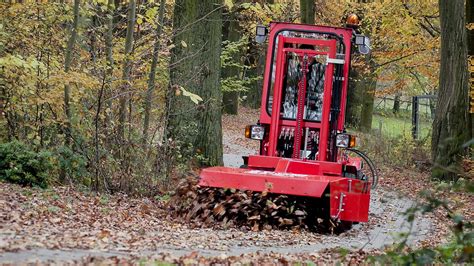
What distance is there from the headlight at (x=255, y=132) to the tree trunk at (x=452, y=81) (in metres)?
7.19

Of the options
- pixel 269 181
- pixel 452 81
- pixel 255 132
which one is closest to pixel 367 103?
pixel 452 81

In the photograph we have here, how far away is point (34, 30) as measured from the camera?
14188 mm

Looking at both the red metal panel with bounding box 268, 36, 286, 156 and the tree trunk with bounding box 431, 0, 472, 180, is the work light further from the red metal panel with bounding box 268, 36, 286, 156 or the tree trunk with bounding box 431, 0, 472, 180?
the tree trunk with bounding box 431, 0, 472, 180

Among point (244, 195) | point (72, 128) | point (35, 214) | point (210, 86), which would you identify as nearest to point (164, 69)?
point (210, 86)

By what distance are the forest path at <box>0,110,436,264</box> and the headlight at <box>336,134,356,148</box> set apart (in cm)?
130

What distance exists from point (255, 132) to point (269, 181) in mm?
2395

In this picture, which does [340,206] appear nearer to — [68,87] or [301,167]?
[301,167]

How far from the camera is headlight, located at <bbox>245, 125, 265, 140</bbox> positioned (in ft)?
44.5

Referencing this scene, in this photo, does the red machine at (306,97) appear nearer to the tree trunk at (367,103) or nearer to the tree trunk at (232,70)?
the tree trunk at (367,103)

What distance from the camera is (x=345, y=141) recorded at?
43.1 feet

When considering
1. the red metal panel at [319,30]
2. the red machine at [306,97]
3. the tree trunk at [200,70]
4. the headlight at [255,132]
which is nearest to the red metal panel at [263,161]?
the red machine at [306,97]

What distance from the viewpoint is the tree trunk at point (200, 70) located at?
15648 millimetres

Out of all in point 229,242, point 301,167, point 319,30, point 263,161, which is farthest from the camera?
point 319,30

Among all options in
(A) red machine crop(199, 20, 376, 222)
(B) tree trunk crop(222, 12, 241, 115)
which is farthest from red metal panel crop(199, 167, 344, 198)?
(B) tree trunk crop(222, 12, 241, 115)
